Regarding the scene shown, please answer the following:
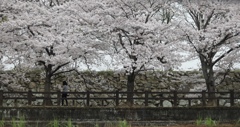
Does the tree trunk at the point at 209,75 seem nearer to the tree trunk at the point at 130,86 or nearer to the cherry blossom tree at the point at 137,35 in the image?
the cherry blossom tree at the point at 137,35

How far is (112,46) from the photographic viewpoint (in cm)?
2188

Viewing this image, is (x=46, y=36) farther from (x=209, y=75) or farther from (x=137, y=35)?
(x=209, y=75)

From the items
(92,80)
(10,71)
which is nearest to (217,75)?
(92,80)

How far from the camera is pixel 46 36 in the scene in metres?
20.8

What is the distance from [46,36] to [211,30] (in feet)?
27.2

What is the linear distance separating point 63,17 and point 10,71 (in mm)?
8716

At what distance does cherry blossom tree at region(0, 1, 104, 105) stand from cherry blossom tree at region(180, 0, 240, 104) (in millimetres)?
5026

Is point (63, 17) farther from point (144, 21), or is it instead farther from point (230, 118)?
point (230, 118)

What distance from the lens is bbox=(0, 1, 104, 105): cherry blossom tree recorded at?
67.3ft

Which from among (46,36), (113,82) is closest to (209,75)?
(46,36)

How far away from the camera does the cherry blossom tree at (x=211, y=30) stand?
65.5 feet

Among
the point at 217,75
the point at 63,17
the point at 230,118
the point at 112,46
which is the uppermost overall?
the point at 63,17

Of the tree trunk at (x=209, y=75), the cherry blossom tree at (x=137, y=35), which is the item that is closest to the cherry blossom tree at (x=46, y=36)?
the cherry blossom tree at (x=137, y=35)

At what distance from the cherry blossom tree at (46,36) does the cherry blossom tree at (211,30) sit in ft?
16.5
